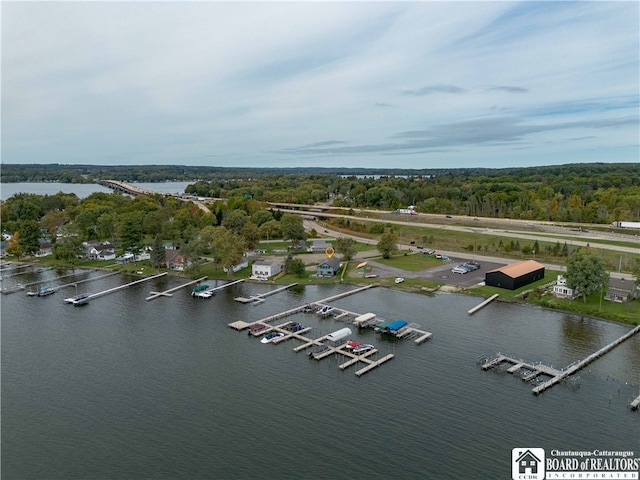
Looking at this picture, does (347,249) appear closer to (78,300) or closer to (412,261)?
(412,261)

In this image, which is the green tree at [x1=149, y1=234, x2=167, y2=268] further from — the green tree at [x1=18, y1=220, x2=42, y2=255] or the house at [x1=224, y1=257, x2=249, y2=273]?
the green tree at [x1=18, y1=220, x2=42, y2=255]

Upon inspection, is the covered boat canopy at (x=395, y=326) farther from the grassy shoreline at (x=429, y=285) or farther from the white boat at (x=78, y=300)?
the white boat at (x=78, y=300)

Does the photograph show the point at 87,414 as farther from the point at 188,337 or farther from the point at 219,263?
the point at 219,263

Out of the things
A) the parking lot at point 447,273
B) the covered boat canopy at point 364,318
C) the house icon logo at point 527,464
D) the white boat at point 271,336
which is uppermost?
the parking lot at point 447,273

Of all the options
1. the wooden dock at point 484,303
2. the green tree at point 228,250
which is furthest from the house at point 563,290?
the green tree at point 228,250

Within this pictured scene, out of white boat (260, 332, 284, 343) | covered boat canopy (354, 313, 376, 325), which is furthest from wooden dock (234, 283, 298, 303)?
covered boat canopy (354, 313, 376, 325)

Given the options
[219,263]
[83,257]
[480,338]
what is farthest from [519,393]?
[83,257]

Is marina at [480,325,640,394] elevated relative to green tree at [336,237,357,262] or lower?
lower
